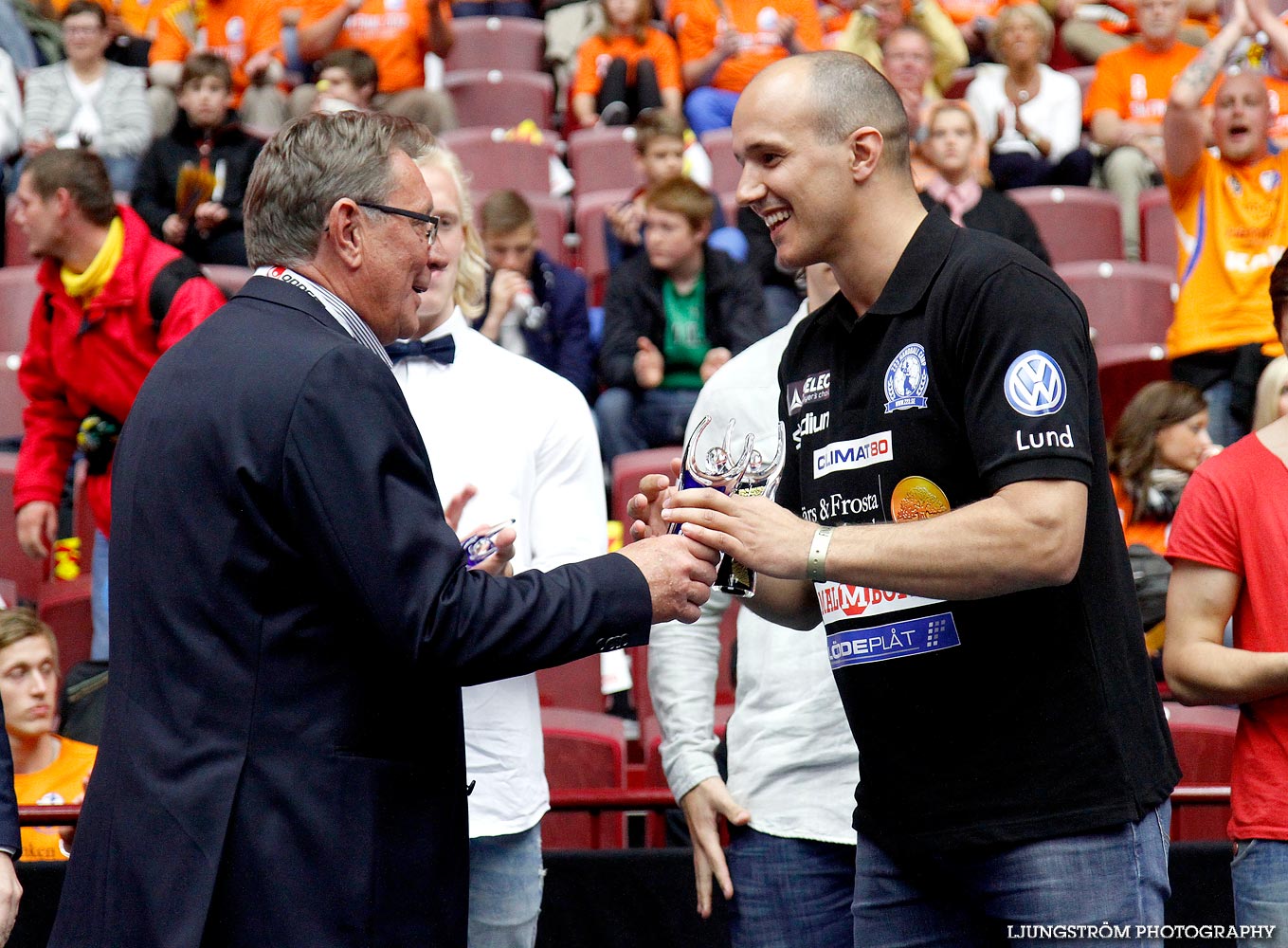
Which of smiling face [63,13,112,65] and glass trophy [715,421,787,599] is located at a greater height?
smiling face [63,13,112,65]

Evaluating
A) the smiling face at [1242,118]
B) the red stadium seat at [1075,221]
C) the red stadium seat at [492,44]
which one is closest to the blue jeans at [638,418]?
the smiling face at [1242,118]

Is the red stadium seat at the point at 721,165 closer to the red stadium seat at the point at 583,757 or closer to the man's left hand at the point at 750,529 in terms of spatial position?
the red stadium seat at the point at 583,757

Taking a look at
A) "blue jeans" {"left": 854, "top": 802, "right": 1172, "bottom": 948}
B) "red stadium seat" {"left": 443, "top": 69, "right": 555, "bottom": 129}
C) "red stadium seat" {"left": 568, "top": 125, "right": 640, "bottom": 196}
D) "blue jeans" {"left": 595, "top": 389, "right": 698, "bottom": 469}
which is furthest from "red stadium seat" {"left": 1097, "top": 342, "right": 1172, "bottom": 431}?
"red stadium seat" {"left": 443, "top": 69, "right": 555, "bottom": 129}

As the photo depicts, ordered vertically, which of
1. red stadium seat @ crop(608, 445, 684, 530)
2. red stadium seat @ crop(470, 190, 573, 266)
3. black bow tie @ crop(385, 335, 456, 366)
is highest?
red stadium seat @ crop(470, 190, 573, 266)

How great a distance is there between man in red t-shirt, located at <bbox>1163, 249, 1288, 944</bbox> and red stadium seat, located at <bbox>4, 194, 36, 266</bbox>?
628cm

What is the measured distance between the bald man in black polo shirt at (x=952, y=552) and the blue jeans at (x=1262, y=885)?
457mm

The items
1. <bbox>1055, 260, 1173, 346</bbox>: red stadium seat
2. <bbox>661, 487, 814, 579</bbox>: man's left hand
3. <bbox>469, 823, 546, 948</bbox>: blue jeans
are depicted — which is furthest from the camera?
<bbox>1055, 260, 1173, 346</bbox>: red stadium seat

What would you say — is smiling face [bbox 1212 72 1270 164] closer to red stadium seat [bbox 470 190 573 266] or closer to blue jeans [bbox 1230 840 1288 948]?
red stadium seat [bbox 470 190 573 266]

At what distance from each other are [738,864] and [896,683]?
2.56ft

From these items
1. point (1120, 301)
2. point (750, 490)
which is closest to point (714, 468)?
point (750, 490)

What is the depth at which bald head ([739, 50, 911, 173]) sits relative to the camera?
207cm

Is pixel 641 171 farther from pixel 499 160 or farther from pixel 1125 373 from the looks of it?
pixel 1125 373

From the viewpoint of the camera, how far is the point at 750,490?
2.07 m

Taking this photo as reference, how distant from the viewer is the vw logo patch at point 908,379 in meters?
1.94
